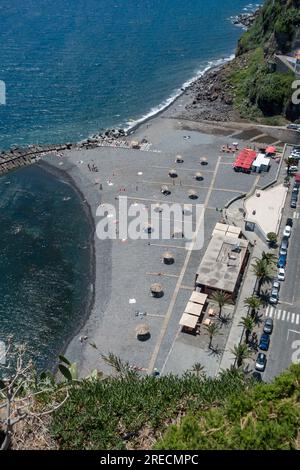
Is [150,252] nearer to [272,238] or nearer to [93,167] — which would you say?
[272,238]

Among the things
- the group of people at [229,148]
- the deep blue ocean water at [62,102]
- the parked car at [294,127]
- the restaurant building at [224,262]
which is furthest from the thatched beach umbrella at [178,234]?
the parked car at [294,127]

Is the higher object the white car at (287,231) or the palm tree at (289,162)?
the palm tree at (289,162)

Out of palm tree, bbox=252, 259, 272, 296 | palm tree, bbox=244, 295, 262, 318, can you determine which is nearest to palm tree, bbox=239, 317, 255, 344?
palm tree, bbox=244, 295, 262, 318

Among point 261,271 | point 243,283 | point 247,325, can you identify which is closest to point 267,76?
point 243,283

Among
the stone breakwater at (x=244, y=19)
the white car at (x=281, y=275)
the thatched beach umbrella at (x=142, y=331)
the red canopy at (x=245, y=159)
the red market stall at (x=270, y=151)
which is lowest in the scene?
the thatched beach umbrella at (x=142, y=331)

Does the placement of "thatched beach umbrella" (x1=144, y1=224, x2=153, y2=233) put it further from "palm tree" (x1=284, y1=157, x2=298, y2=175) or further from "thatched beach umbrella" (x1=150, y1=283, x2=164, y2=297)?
"palm tree" (x1=284, y1=157, x2=298, y2=175)

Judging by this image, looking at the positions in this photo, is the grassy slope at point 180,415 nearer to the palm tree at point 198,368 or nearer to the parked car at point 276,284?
the palm tree at point 198,368
